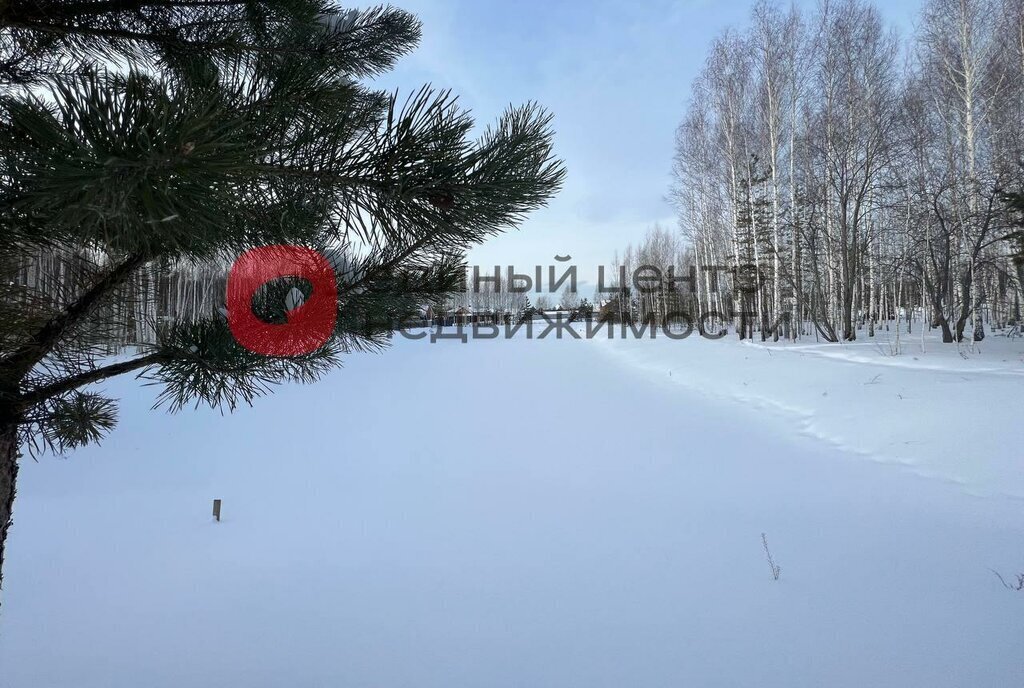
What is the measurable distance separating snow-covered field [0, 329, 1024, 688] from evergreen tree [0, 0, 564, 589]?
3.67ft

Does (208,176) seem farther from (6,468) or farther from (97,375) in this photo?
(6,468)

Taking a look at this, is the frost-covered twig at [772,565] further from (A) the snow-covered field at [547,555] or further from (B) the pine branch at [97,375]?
(B) the pine branch at [97,375]

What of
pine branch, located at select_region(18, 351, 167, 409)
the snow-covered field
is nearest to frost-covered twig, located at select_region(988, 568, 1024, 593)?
the snow-covered field

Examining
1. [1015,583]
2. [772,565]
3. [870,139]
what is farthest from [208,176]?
[870,139]

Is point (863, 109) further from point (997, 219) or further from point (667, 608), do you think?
point (667, 608)

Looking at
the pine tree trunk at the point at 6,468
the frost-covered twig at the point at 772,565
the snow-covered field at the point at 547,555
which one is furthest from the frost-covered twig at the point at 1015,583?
the pine tree trunk at the point at 6,468

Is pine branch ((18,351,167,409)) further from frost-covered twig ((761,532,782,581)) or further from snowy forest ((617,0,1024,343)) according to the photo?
snowy forest ((617,0,1024,343))

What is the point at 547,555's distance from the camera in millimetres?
2412

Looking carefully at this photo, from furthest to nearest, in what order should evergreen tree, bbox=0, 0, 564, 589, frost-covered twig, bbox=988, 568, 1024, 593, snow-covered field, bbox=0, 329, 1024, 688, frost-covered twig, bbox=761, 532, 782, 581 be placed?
frost-covered twig, bbox=761, 532, 782, 581, frost-covered twig, bbox=988, 568, 1024, 593, snow-covered field, bbox=0, 329, 1024, 688, evergreen tree, bbox=0, 0, 564, 589

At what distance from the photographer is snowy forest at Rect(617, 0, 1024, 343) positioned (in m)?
9.52

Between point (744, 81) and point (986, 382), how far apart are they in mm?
12319

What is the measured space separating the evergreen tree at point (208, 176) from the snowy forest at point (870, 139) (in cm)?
1062

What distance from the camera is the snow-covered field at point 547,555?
1.68 m

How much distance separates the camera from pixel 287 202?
31.2 inches
